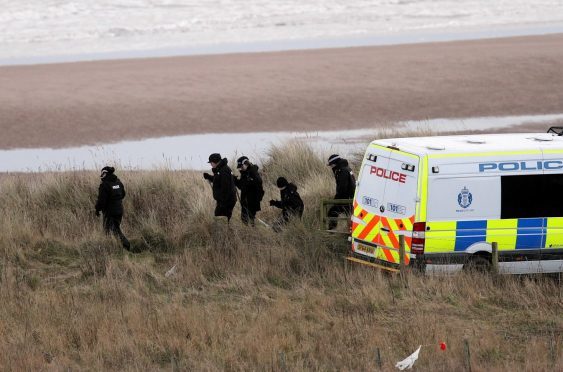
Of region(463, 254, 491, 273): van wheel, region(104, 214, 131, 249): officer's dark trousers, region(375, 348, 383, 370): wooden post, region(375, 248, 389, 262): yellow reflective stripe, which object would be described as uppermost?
region(104, 214, 131, 249): officer's dark trousers

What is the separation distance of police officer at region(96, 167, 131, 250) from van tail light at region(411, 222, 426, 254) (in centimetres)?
473

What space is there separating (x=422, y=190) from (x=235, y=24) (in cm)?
3320

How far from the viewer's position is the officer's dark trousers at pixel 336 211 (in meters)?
16.9

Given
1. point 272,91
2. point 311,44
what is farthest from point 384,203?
point 311,44

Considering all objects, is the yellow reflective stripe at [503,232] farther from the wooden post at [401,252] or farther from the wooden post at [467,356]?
the wooden post at [467,356]

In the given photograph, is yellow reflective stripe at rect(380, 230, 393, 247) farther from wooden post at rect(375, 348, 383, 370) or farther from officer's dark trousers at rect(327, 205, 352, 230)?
wooden post at rect(375, 348, 383, 370)

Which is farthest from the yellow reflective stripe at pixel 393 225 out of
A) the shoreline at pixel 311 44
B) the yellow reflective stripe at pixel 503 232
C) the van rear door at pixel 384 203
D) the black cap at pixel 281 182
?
the shoreline at pixel 311 44

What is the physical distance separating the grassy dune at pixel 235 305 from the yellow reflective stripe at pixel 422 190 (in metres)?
0.77

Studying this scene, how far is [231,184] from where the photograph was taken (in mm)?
16984

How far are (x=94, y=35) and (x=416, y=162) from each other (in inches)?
1257

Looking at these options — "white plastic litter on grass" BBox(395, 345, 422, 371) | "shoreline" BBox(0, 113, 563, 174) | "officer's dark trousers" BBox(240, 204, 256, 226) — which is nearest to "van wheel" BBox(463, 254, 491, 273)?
"white plastic litter on grass" BBox(395, 345, 422, 371)

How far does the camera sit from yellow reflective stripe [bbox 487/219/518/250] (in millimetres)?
14148

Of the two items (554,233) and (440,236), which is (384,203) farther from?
(554,233)

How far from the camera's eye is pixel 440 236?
45.9 ft
